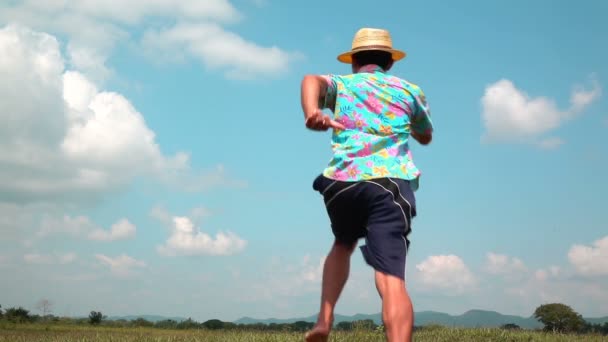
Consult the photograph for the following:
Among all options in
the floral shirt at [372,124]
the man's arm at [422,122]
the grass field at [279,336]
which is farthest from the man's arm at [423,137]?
the grass field at [279,336]

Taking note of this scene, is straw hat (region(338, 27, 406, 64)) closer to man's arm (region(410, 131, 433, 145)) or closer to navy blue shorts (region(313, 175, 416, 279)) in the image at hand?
man's arm (region(410, 131, 433, 145))

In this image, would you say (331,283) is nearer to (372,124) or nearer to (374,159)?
(374,159)

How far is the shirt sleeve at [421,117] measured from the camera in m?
4.93

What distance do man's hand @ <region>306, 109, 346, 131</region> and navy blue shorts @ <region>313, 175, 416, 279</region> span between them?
405 mm

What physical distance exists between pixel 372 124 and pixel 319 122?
18.9 inches

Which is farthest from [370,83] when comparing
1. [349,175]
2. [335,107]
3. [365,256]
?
[365,256]

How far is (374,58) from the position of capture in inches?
197

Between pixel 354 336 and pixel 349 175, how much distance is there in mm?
3762

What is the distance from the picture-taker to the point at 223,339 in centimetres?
757

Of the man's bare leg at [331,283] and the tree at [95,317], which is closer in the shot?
the man's bare leg at [331,283]

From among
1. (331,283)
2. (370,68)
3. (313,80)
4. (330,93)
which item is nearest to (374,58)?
(370,68)

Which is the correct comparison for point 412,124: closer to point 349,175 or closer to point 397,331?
point 349,175

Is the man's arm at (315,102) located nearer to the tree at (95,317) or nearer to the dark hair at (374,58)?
the dark hair at (374,58)

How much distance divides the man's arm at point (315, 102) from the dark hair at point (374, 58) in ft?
1.45
